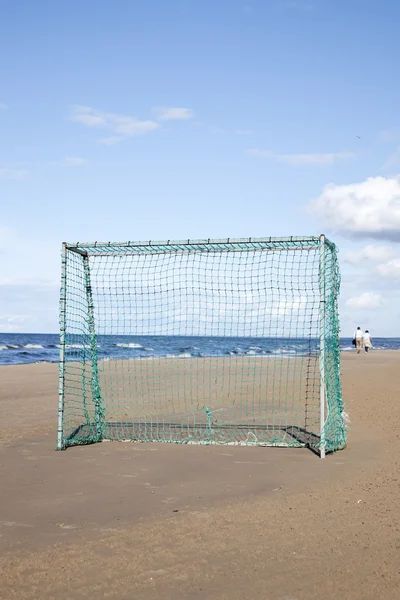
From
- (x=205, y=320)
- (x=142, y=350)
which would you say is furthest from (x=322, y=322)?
(x=142, y=350)

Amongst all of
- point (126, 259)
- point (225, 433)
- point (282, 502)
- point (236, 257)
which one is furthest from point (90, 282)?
point (282, 502)

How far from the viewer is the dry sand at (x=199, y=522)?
402 centimetres

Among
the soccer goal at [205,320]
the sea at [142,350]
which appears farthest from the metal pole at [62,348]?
the sea at [142,350]

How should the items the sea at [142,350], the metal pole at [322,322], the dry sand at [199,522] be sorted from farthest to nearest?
the sea at [142,350] < the metal pole at [322,322] < the dry sand at [199,522]

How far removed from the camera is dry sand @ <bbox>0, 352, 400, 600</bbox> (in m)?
4.02

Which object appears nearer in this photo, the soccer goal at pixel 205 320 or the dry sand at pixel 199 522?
the dry sand at pixel 199 522

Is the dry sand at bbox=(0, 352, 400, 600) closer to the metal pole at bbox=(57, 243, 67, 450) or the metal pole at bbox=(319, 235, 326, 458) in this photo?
the metal pole at bbox=(57, 243, 67, 450)

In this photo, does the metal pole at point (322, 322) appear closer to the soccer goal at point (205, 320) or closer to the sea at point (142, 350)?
the soccer goal at point (205, 320)

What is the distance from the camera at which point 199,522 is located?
522 cm

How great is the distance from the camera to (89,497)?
6121 mm

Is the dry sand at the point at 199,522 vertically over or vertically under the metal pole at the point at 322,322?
under

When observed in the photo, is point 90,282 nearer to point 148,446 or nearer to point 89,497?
point 148,446

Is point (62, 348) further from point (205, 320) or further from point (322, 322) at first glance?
point (322, 322)

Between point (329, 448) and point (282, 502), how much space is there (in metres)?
2.54
